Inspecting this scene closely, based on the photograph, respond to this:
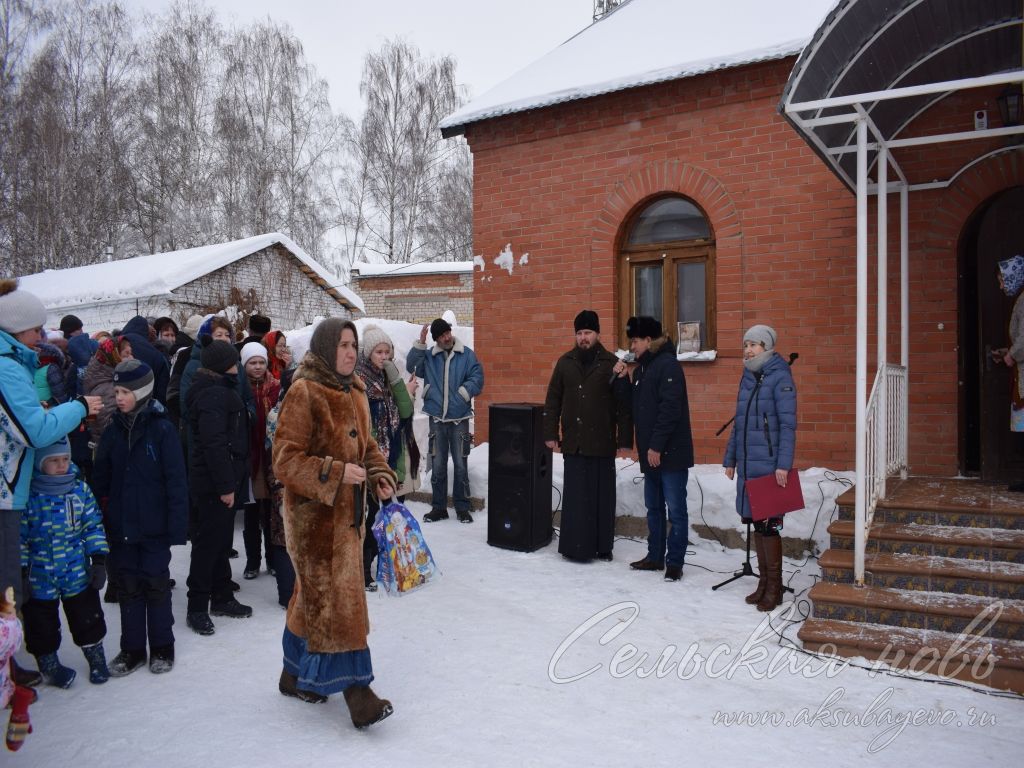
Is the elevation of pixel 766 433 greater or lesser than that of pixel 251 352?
lesser

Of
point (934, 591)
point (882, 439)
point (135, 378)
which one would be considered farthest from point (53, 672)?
point (882, 439)

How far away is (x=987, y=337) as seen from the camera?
20.5ft

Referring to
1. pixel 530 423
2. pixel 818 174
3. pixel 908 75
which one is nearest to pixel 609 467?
pixel 530 423

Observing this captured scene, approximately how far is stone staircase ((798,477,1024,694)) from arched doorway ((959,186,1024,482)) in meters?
0.91

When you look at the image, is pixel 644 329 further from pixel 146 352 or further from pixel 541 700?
pixel 146 352

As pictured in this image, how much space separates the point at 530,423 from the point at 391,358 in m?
1.51

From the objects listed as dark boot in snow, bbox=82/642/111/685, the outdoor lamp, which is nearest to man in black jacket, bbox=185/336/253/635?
dark boot in snow, bbox=82/642/111/685

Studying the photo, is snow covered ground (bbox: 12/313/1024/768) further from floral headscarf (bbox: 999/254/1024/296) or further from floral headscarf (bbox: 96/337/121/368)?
floral headscarf (bbox: 999/254/1024/296)

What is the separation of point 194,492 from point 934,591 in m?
4.61

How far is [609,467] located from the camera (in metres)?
6.24

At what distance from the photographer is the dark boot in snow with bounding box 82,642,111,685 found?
3855 millimetres

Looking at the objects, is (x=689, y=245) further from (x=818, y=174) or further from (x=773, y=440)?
(x=773, y=440)

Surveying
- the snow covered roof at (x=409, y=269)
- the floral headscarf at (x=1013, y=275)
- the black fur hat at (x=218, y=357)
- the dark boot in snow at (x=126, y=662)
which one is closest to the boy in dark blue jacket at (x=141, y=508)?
the dark boot in snow at (x=126, y=662)

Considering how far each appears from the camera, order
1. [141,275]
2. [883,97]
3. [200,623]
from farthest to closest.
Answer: [141,275] → [200,623] → [883,97]
